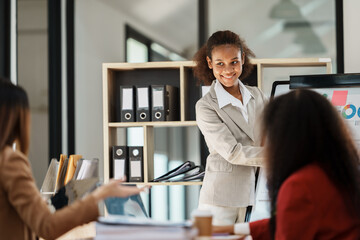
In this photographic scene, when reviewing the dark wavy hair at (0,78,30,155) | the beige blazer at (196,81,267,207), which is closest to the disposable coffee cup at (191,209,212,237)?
the dark wavy hair at (0,78,30,155)

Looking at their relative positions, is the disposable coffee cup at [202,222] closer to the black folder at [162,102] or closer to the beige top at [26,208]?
the beige top at [26,208]

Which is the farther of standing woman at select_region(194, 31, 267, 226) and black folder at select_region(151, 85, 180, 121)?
black folder at select_region(151, 85, 180, 121)

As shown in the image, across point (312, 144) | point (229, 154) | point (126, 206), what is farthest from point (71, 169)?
point (312, 144)

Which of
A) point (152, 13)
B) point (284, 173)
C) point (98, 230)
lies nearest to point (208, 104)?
point (284, 173)

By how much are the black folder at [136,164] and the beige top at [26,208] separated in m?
2.40

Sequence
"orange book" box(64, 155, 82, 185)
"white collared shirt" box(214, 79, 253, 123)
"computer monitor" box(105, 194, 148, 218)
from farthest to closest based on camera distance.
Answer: "white collared shirt" box(214, 79, 253, 123)
"orange book" box(64, 155, 82, 185)
"computer monitor" box(105, 194, 148, 218)

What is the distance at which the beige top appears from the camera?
1.64m

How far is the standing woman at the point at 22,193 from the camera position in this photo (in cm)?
165

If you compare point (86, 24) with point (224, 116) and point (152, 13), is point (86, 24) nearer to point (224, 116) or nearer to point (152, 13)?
point (152, 13)

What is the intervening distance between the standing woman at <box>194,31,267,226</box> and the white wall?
3.65 feet

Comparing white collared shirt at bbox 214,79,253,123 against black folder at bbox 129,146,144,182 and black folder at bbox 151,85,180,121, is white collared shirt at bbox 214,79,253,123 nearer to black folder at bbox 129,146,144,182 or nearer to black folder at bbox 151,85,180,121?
black folder at bbox 151,85,180,121

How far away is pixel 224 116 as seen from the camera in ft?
10.1

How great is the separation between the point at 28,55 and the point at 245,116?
267 centimetres

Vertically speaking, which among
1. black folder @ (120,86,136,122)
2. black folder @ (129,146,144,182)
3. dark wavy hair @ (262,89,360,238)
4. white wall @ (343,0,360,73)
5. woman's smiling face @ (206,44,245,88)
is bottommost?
black folder @ (129,146,144,182)
